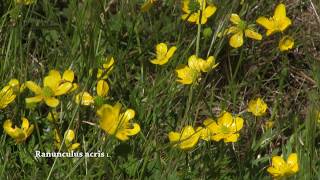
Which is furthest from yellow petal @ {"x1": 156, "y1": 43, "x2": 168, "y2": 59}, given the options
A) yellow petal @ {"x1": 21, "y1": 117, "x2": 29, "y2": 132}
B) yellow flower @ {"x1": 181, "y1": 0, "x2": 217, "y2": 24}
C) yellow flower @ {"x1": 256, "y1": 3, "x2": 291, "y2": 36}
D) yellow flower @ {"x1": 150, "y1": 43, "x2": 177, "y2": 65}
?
yellow petal @ {"x1": 21, "y1": 117, "x2": 29, "y2": 132}

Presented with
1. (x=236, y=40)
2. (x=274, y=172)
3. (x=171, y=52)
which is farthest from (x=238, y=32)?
(x=274, y=172)

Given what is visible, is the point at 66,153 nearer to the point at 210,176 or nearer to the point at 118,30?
the point at 210,176

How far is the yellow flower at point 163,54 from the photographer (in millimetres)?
2467

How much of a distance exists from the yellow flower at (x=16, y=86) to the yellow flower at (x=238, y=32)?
0.74 m

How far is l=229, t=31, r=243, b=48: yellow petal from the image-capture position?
2545 millimetres

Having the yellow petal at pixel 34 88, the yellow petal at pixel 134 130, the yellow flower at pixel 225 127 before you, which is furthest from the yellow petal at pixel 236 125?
the yellow petal at pixel 34 88

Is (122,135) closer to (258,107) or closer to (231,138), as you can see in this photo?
(231,138)

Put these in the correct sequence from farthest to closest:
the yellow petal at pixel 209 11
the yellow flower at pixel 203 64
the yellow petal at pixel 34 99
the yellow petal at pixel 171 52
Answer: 1. the yellow petal at pixel 209 11
2. the yellow petal at pixel 171 52
3. the yellow flower at pixel 203 64
4. the yellow petal at pixel 34 99

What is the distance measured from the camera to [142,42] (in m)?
2.76

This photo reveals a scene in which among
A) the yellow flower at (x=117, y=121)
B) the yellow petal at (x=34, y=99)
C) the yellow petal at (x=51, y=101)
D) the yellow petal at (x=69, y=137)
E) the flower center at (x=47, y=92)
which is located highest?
the flower center at (x=47, y=92)

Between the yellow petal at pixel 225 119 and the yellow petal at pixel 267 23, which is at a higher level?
the yellow petal at pixel 267 23

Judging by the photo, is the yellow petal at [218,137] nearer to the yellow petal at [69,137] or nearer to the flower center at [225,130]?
the flower center at [225,130]

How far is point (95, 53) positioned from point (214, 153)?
0.54 metres

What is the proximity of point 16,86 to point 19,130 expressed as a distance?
0.65 feet
